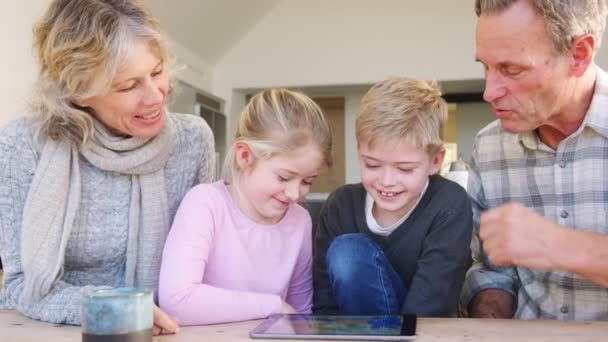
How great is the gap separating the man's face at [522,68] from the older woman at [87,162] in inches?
26.0

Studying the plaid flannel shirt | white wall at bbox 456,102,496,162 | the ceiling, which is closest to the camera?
the plaid flannel shirt

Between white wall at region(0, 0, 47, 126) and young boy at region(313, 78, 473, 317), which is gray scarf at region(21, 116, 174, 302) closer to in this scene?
young boy at region(313, 78, 473, 317)

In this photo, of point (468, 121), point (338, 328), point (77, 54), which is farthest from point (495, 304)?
point (468, 121)

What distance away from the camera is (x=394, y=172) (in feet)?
4.65

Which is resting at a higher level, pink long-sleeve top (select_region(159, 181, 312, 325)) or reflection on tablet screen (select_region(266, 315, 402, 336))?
pink long-sleeve top (select_region(159, 181, 312, 325))

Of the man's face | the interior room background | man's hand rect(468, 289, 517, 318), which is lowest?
man's hand rect(468, 289, 517, 318)

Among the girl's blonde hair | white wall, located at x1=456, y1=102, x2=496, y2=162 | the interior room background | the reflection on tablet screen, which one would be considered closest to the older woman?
the girl's blonde hair

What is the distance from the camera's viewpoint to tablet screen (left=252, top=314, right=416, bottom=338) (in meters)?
1.07

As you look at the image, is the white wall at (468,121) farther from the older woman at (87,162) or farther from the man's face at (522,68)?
the older woman at (87,162)

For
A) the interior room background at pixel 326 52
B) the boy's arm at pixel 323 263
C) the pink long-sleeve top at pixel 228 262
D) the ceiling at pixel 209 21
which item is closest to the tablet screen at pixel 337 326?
the pink long-sleeve top at pixel 228 262

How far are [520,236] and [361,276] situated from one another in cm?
34

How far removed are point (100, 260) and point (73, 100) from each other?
33cm

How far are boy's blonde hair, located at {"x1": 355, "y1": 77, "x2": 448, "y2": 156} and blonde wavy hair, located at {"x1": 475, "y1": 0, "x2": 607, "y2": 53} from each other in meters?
0.22

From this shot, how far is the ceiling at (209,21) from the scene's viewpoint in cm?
496
